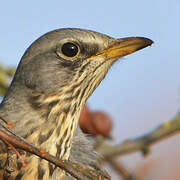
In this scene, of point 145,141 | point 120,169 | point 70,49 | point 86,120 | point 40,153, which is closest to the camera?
point 40,153

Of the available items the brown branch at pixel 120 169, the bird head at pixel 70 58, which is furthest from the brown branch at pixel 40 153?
the brown branch at pixel 120 169

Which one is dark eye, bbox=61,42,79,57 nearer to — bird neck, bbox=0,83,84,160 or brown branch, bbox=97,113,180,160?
bird neck, bbox=0,83,84,160

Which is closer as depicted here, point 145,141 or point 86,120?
point 145,141

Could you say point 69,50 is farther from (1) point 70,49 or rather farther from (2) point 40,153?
(2) point 40,153

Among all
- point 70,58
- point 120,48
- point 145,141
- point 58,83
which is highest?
point 120,48

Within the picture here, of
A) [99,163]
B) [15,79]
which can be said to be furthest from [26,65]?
[99,163]

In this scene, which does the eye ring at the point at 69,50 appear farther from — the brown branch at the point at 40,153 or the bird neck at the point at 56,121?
the brown branch at the point at 40,153

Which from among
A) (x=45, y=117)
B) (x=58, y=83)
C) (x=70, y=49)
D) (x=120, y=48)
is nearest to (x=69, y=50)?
(x=70, y=49)

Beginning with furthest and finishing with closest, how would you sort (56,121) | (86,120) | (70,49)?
1. (86,120)
2. (70,49)
3. (56,121)
